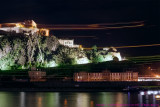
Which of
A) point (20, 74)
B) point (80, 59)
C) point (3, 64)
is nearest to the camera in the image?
point (20, 74)

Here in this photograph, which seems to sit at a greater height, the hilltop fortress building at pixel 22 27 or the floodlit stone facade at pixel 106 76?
the hilltop fortress building at pixel 22 27

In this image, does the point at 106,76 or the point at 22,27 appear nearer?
the point at 106,76

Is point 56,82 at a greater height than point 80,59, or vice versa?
point 80,59

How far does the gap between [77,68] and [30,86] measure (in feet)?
40.5

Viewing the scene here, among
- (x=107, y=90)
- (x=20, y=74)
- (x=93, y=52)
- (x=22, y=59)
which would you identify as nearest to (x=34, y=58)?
(x=22, y=59)

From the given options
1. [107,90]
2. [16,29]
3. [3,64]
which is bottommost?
[107,90]

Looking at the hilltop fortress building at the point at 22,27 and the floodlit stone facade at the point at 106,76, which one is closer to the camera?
the floodlit stone facade at the point at 106,76

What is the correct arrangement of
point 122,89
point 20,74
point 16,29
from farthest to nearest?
1. point 16,29
2. point 20,74
3. point 122,89

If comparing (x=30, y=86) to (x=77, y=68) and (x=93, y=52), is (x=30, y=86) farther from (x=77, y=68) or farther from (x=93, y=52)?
(x=93, y=52)

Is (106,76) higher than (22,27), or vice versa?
(22,27)

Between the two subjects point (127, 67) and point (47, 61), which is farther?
point (47, 61)

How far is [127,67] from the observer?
60.1 meters

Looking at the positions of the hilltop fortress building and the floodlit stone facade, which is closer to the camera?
the floodlit stone facade

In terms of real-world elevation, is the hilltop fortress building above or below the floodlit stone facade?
above
